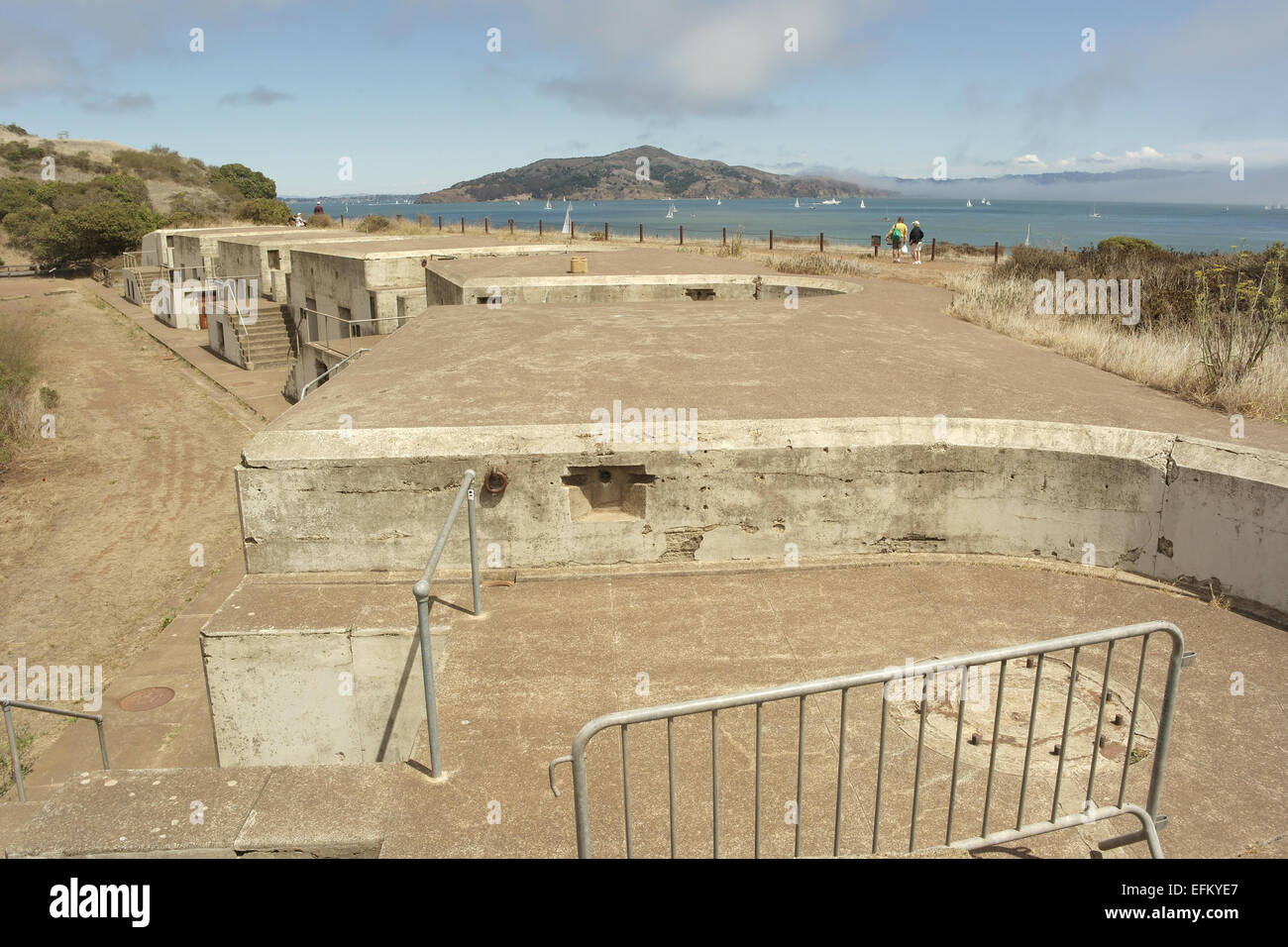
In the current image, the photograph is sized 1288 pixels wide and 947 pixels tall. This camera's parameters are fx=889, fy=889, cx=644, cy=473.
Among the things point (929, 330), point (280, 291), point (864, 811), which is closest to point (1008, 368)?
point (929, 330)

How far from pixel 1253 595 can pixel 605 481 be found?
4.35 m

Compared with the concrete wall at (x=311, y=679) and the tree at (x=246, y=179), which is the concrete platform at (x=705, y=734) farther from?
the tree at (x=246, y=179)

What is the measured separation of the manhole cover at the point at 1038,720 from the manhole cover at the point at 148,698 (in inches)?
311

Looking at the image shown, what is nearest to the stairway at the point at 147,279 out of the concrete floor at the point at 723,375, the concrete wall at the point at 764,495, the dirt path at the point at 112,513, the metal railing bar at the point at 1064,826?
the dirt path at the point at 112,513

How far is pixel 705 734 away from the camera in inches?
176

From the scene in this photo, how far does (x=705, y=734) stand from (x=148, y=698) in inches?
293

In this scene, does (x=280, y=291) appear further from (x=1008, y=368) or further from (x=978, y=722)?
(x=978, y=722)

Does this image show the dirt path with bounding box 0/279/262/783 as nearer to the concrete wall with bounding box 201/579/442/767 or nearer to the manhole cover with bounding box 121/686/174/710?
the manhole cover with bounding box 121/686/174/710

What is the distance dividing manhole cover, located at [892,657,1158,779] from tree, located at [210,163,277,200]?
8246 cm

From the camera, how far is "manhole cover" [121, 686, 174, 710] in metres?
9.20

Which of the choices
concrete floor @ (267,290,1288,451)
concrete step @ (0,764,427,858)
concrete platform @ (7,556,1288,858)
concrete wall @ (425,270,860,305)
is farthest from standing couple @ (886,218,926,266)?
concrete step @ (0,764,427,858)

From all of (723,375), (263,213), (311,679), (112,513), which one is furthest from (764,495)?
(263,213)

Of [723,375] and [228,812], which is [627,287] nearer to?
[723,375]

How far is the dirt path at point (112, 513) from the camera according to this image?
36.8ft
